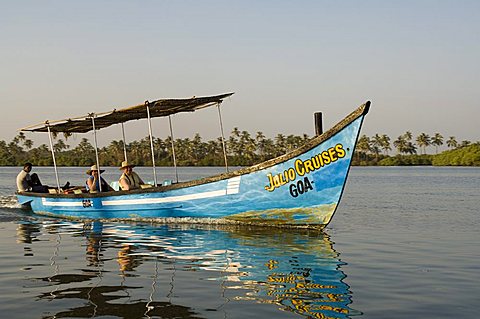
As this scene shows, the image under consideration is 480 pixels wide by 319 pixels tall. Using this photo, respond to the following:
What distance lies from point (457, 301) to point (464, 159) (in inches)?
4400

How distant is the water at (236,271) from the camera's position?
7.93m

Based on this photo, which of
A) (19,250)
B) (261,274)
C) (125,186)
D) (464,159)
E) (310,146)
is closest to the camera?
(261,274)

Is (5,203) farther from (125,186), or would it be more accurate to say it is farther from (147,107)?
(147,107)

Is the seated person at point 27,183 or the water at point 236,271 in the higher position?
the seated person at point 27,183

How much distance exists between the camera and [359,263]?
11.6 meters

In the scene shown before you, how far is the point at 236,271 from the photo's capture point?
10531mm

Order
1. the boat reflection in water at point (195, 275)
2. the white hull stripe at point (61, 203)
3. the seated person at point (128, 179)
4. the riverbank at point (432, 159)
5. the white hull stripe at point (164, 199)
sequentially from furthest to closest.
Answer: the riverbank at point (432, 159)
the white hull stripe at point (61, 203)
the seated person at point (128, 179)
the white hull stripe at point (164, 199)
the boat reflection in water at point (195, 275)

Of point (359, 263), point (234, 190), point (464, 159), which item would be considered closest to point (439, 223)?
point (234, 190)

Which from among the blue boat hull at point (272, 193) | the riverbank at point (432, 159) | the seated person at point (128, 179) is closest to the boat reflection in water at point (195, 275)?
the blue boat hull at point (272, 193)

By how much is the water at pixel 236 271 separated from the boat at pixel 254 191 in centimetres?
42

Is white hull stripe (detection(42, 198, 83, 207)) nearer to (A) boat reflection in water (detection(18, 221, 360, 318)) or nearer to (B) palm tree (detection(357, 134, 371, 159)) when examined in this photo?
(A) boat reflection in water (detection(18, 221, 360, 318))

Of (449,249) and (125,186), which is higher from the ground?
(125,186)

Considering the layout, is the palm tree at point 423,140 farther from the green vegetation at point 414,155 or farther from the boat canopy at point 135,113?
the boat canopy at point 135,113

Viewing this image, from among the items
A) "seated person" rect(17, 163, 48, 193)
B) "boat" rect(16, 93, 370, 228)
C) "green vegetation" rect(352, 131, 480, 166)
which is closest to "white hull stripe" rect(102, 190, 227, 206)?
"boat" rect(16, 93, 370, 228)
